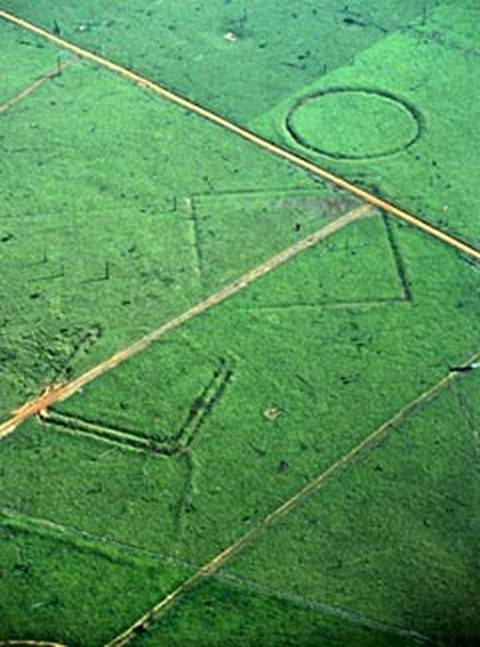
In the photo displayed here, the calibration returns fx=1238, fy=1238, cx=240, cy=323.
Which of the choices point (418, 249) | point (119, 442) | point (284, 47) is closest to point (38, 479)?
point (119, 442)

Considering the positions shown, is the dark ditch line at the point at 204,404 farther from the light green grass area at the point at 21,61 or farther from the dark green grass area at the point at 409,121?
the light green grass area at the point at 21,61

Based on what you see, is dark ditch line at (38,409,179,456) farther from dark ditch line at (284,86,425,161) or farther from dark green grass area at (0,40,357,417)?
dark ditch line at (284,86,425,161)

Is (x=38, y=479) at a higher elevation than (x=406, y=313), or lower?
lower

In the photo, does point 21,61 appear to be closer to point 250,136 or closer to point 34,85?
point 34,85

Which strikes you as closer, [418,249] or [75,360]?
[75,360]

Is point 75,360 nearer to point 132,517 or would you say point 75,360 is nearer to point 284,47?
point 132,517

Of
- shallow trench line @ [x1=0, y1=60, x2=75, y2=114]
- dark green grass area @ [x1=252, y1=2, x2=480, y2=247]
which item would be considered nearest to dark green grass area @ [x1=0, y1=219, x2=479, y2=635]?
dark green grass area @ [x1=252, y1=2, x2=480, y2=247]

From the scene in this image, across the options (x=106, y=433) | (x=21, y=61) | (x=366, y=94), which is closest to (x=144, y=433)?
(x=106, y=433)
